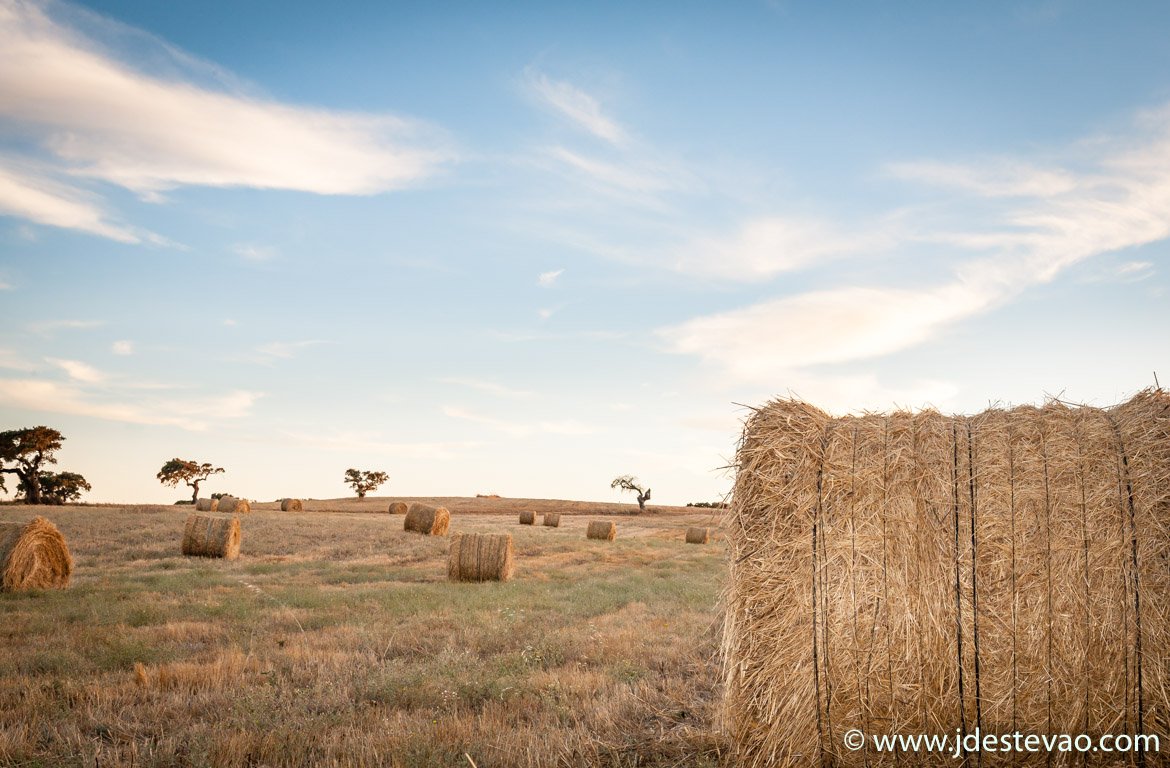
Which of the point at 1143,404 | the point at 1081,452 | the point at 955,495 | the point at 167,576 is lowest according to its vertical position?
the point at 167,576

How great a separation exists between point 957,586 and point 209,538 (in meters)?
19.0

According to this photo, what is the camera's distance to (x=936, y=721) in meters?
5.00

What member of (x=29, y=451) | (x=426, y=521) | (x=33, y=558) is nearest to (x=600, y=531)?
(x=426, y=521)

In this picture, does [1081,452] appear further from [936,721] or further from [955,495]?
[936,721]

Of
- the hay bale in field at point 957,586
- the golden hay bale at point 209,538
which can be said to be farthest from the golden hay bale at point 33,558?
the hay bale in field at point 957,586

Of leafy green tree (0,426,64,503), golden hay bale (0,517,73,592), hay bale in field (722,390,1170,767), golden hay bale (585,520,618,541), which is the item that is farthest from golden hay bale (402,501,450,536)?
leafy green tree (0,426,64,503)

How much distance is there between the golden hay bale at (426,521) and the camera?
2805 cm

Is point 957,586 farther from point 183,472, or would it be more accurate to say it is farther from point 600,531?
point 183,472

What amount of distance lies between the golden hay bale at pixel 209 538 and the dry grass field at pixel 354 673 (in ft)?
11.6

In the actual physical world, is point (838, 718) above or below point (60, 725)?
above

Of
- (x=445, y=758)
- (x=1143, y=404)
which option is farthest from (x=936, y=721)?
(x=445, y=758)

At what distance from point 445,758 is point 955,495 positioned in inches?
162

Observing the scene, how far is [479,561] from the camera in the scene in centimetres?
1555

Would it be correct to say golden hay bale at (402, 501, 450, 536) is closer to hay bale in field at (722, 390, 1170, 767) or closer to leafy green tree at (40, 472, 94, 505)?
hay bale in field at (722, 390, 1170, 767)
